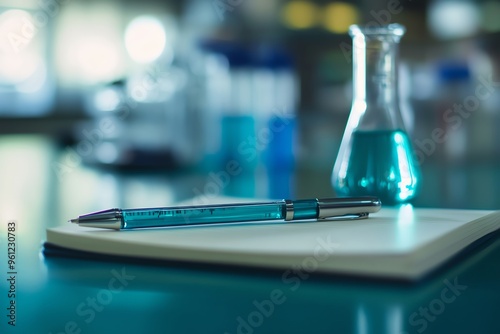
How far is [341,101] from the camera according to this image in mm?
1968

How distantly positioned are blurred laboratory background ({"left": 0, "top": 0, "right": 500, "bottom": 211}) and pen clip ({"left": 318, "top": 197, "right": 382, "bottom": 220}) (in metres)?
0.27

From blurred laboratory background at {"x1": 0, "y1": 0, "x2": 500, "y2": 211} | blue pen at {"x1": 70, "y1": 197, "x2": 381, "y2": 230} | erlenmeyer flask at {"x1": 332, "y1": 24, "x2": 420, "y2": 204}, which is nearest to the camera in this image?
blue pen at {"x1": 70, "y1": 197, "x2": 381, "y2": 230}

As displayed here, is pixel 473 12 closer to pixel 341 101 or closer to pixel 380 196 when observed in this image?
pixel 341 101

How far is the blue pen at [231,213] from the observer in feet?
1.55

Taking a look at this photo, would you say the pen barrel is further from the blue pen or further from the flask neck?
the flask neck

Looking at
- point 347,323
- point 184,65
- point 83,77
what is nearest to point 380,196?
point 347,323

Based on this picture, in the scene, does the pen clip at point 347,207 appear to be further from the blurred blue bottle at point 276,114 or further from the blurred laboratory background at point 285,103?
the blurred blue bottle at point 276,114

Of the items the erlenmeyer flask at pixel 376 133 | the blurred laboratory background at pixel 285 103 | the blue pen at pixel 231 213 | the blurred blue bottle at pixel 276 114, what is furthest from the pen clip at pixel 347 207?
the blurred blue bottle at pixel 276 114

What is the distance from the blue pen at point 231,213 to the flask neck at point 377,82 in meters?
0.16

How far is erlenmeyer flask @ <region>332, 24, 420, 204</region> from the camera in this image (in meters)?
0.62

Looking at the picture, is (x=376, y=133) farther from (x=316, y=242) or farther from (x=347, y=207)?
(x=316, y=242)

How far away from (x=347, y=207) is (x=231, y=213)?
99 millimetres

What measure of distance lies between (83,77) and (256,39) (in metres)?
1.46

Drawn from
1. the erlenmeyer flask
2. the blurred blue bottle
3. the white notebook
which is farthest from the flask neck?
the blurred blue bottle
